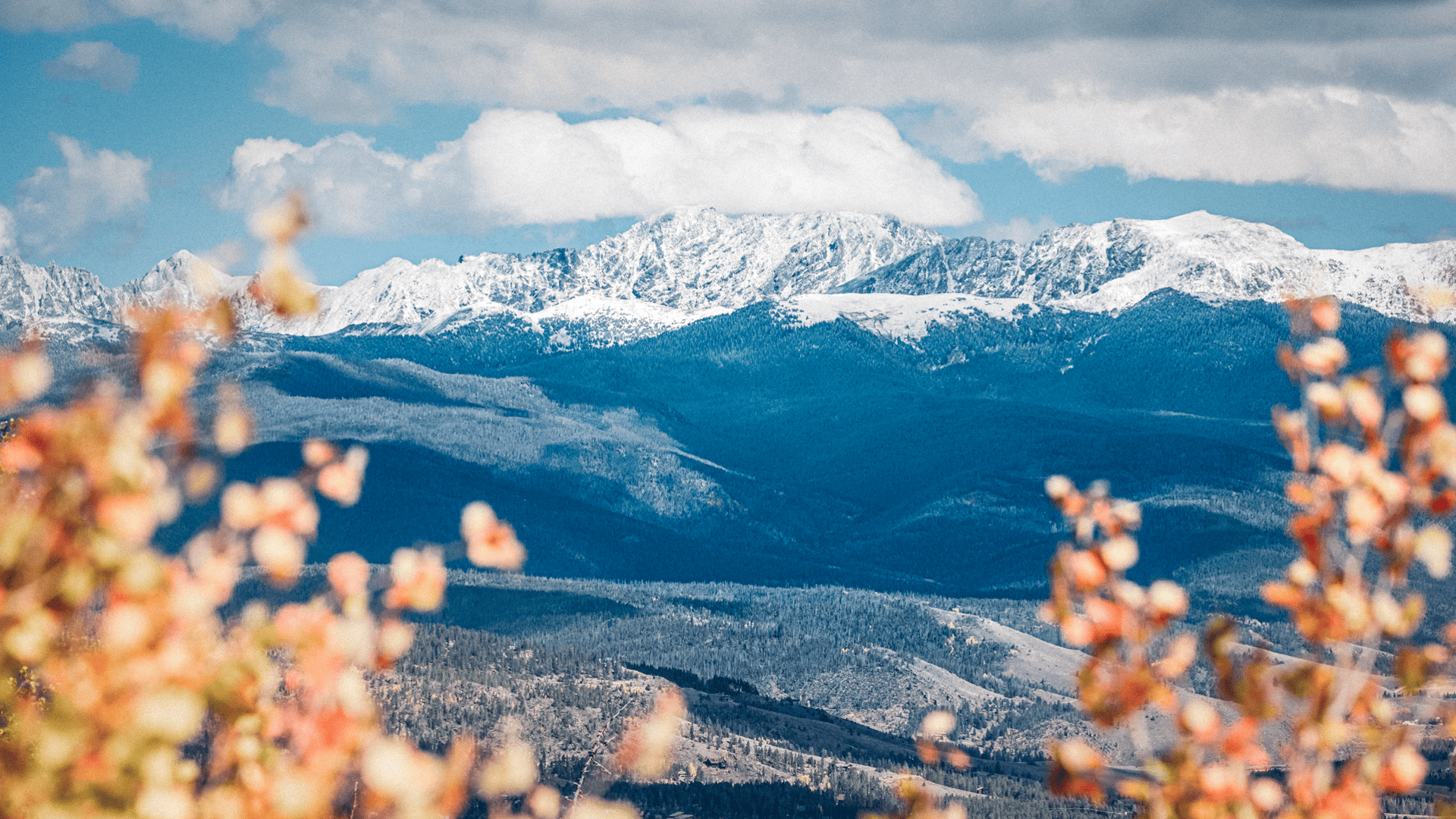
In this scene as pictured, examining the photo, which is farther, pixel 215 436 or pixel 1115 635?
pixel 1115 635

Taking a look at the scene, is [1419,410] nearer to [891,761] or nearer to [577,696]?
[577,696]

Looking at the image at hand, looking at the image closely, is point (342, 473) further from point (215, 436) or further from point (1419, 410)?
point (1419, 410)

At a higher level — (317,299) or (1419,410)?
(1419,410)

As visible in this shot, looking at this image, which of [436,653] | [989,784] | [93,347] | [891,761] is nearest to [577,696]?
[436,653]

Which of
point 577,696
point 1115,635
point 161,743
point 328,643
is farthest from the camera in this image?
point 577,696

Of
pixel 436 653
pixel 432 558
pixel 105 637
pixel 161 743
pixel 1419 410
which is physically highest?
pixel 436 653

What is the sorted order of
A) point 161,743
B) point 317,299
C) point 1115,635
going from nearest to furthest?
1. point 161,743
2. point 317,299
3. point 1115,635
